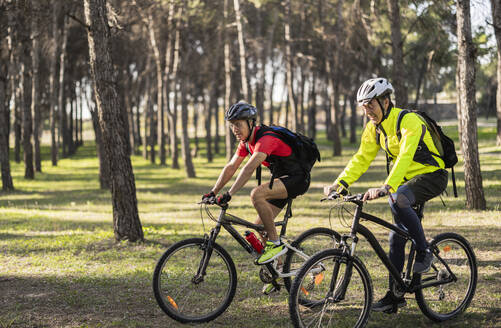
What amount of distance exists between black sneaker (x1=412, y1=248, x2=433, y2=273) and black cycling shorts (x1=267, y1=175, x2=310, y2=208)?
52.1 inches

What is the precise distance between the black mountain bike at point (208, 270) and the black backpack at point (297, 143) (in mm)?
538

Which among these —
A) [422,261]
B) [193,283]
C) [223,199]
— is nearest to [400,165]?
[422,261]

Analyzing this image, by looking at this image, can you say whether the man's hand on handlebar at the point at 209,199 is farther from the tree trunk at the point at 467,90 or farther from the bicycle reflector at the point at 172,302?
the tree trunk at the point at 467,90

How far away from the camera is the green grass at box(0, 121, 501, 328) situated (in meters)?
5.77

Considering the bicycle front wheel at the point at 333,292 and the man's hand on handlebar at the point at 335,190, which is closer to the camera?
the bicycle front wheel at the point at 333,292

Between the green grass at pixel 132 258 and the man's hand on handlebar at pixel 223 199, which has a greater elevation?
the man's hand on handlebar at pixel 223 199

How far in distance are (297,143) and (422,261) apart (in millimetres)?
1653

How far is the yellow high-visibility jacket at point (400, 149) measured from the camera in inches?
190

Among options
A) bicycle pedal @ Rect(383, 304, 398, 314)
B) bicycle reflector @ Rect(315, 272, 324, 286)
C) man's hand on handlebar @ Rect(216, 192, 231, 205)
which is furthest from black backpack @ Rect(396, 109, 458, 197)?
man's hand on handlebar @ Rect(216, 192, 231, 205)

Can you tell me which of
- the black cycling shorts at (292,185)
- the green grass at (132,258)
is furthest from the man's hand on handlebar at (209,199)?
the green grass at (132,258)

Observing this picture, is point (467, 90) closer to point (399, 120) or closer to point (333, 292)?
point (399, 120)

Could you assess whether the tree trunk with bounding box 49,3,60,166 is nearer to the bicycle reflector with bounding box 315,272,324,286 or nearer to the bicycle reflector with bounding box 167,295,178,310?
the bicycle reflector with bounding box 167,295,178,310

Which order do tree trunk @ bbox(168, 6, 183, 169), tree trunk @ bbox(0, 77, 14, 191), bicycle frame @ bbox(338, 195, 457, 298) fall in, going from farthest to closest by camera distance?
tree trunk @ bbox(168, 6, 183, 169), tree trunk @ bbox(0, 77, 14, 191), bicycle frame @ bbox(338, 195, 457, 298)

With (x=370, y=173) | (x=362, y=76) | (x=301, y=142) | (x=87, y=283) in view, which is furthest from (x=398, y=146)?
(x=362, y=76)
